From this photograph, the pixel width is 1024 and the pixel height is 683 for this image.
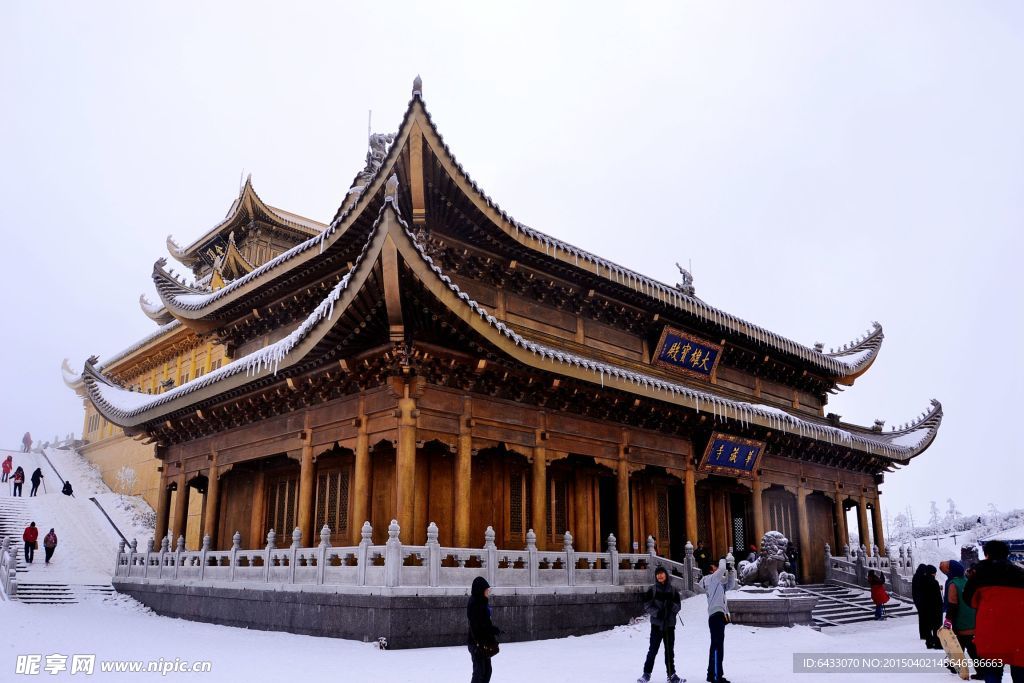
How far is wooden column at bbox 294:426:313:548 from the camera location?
1493 cm

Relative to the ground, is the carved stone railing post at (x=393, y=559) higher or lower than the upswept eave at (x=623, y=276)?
lower

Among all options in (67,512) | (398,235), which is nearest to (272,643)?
(398,235)

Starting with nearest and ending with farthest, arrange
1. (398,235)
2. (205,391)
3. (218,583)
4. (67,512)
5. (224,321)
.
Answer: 1. (398,235)
2. (218,583)
3. (205,391)
4. (224,321)
5. (67,512)

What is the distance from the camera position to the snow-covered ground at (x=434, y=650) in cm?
919

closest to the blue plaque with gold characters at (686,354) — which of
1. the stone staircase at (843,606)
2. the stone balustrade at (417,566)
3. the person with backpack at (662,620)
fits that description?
the stone balustrade at (417,566)

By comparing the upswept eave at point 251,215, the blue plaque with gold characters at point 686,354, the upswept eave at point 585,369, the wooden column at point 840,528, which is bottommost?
the wooden column at point 840,528

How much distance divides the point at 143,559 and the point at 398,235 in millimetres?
12470

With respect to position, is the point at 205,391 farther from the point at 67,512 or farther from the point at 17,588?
the point at 67,512

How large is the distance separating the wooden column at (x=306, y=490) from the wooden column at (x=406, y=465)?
3.04 meters

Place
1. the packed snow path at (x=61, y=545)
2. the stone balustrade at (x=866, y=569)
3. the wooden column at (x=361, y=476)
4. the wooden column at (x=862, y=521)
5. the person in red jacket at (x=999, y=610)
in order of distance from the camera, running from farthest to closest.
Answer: the wooden column at (x=862, y=521), the stone balustrade at (x=866, y=569), the packed snow path at (x=61, y=545), the wooden column at (x=361, y=476), the person in red jacket at (x=999, y=610)

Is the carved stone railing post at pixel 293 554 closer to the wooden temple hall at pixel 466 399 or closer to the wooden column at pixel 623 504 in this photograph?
the wooden temple hall at pixel 466 399

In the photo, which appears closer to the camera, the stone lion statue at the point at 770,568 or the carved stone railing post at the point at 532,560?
the carved stone railing post at the point at 532,560

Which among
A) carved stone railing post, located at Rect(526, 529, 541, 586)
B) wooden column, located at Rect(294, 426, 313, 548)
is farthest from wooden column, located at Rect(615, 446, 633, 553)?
wooden column, located at Rect(294, 426, 313, 548)

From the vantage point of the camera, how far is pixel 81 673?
31.1 ft
